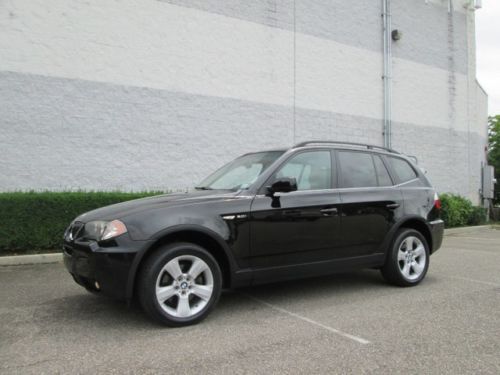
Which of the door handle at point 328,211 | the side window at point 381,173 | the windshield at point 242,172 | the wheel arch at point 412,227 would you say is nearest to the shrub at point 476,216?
the wheel arch at point 412,227

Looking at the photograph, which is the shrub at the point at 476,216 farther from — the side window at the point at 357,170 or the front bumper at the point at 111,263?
the front bumper at the point at 111,263

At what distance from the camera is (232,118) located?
1198cm

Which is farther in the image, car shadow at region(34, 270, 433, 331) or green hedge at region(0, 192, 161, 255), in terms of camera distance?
green hedge at region(0, 192, 161, 255)

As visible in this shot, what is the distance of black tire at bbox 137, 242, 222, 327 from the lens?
394 centimetres

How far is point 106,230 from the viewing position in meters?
4.02

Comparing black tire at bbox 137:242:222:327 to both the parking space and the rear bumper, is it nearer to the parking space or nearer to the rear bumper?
the parking space

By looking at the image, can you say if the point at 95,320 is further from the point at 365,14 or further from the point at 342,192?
the point at 365,14

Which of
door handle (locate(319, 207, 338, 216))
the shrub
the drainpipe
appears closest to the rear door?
door handle (locate(319, 207, 338, 216))

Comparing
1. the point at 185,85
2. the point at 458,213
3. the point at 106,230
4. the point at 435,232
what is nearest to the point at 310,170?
the point at 435,232

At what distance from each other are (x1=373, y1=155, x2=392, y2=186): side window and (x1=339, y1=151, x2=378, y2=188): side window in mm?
71

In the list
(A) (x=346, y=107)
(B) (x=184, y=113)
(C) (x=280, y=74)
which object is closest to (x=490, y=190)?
(A) (x=346, y=107)

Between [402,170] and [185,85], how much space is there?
22.4ft

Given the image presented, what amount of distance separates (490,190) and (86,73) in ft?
51.2

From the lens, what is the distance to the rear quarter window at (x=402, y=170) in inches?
234
